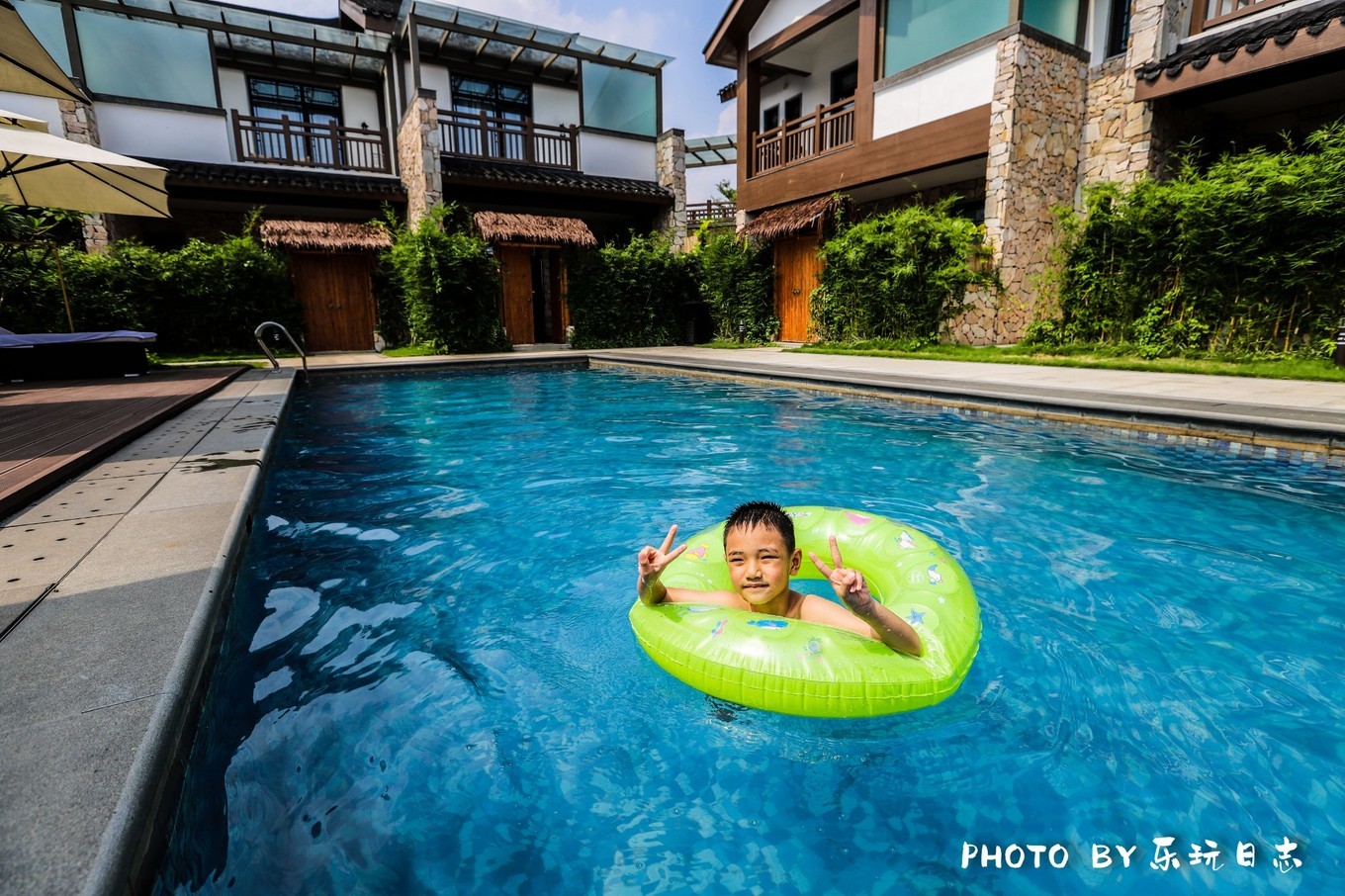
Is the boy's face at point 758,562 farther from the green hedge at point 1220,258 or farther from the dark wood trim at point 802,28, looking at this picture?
the dark wood trim at point 802,28

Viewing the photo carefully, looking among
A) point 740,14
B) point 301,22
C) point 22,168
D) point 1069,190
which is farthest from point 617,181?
point 22,168

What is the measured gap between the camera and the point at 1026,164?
1105 cm

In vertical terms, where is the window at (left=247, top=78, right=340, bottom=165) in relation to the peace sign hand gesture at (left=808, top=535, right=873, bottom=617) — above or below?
above

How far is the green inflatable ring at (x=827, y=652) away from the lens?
6.43 feet

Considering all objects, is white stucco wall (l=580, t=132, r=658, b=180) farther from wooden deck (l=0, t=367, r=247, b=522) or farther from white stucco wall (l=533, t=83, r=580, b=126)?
wooden deck (l=0, t=367, r=247, b=522)

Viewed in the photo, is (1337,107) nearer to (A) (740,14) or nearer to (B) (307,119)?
(A) (740,14)

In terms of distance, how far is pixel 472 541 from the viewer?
3.96 meters

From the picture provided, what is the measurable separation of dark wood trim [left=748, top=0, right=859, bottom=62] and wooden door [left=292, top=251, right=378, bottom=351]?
33.8 ft

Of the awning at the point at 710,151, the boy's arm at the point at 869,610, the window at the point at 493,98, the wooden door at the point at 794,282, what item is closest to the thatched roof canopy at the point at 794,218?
the wooden door at the point at 794,282

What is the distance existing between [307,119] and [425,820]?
64.2ft

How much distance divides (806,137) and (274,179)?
1187 cm

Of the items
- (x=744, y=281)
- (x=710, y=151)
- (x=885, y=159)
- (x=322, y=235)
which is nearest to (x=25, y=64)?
(x=322, y=235)

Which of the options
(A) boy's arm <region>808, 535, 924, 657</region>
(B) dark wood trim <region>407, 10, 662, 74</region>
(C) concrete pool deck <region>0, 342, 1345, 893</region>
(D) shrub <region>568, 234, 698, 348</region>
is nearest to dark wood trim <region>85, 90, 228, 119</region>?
(B) dark wood trim <region>407, 10, 662, 74</region>

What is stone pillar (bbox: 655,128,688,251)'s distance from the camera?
707 inches
